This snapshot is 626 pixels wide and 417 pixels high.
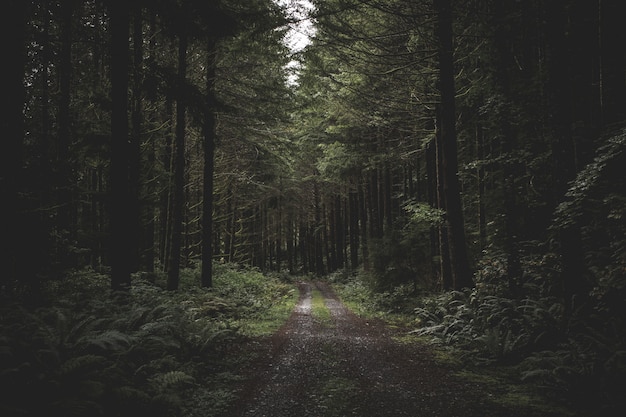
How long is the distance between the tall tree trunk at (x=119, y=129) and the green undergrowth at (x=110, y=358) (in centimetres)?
161

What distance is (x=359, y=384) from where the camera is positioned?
675cm

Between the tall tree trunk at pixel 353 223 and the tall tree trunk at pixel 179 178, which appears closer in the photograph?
the tall tree trunk at pixel 179 178

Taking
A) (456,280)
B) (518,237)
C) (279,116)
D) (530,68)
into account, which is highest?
(279,116)

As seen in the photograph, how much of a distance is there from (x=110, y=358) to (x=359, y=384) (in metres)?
4.07

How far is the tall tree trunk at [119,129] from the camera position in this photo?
9.20 m

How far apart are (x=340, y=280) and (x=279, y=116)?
17521 mm

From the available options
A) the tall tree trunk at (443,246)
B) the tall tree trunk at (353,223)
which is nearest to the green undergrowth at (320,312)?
the tall tree trunk at (443,246)

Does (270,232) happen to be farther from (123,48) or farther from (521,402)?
(521,402)

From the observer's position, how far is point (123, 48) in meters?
9.30

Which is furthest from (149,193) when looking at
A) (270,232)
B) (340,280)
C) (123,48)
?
(270,232)

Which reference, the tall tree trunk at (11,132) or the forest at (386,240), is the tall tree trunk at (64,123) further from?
the tall tree trunk at (11,132)

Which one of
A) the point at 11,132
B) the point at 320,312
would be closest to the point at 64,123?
the point at 11,132

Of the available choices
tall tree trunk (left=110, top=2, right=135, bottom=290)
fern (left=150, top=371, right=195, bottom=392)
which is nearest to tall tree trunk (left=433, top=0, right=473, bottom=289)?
fern (left=150, top=371, right=195, bottom=392)

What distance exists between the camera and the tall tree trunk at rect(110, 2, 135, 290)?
9.20 metres
